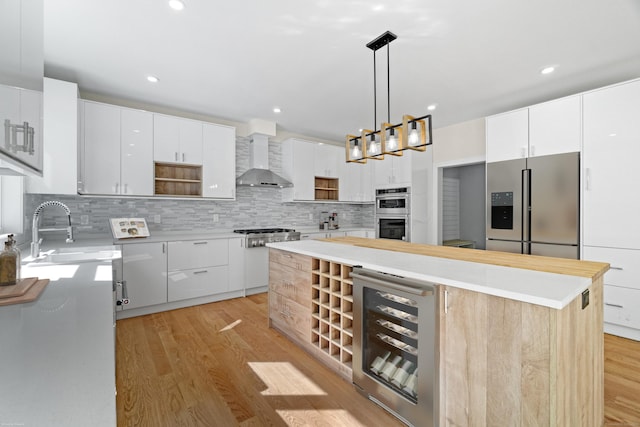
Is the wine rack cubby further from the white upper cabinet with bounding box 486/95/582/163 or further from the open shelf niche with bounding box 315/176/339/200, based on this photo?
the open shelf niche with bounding box 315/176/339/200

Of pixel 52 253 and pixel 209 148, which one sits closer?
pixel 52 253

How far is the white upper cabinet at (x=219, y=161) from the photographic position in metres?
3.97

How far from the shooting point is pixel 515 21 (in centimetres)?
212

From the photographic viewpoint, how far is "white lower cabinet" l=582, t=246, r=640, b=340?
9.02ft

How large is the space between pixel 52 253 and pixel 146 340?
108cm

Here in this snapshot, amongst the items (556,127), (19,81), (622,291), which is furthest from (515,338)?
(556,127)

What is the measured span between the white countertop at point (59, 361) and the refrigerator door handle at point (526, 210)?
12.8ft

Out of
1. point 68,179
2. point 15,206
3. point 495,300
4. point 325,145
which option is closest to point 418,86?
point 325,145

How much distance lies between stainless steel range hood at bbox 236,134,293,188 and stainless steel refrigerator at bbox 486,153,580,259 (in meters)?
3.03

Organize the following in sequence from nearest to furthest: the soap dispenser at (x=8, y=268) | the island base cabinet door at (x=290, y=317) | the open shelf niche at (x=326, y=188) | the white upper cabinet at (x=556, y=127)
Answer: the soap dispenser at (x=8, y=268), the island base cabinet door at (x=290, y=317), the white upper cabinet at (x=556, y=127), the open shelf niche at (x=326, y=188)

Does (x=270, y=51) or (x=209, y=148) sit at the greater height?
(x=270, y=51)

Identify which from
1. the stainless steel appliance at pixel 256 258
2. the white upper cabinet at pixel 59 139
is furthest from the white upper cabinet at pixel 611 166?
the white upper cabinet at pixel 59 139

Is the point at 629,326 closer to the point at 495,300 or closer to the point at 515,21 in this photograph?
the point at 495,300

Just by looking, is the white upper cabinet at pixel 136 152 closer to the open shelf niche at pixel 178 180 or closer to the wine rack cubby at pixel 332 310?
the open shelf niche at pixel 178 180
